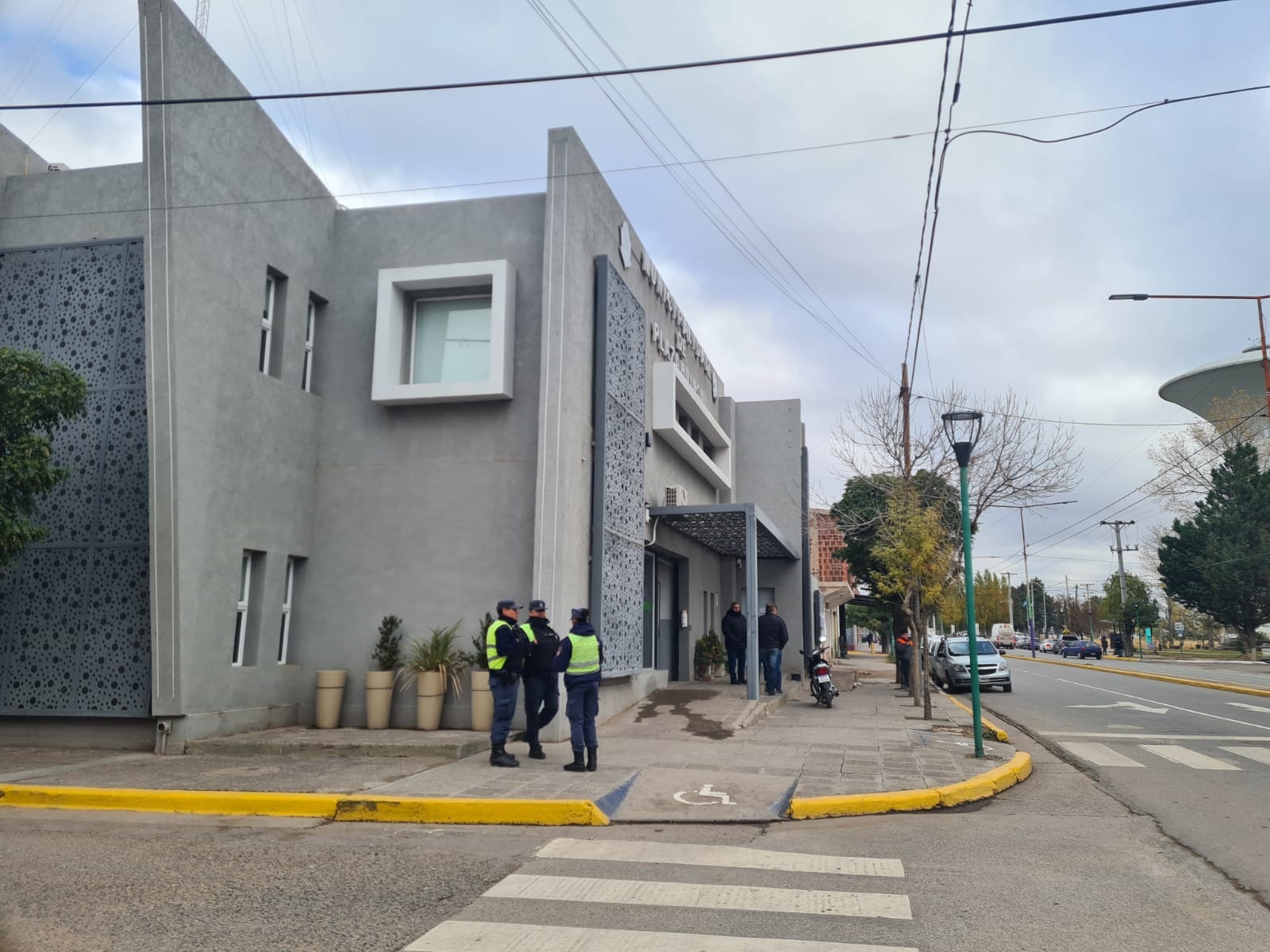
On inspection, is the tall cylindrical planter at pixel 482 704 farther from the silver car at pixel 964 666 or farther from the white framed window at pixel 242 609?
the silver car at pixel 964 666

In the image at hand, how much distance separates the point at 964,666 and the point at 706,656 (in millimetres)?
7872

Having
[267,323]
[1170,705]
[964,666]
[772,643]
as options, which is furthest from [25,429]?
[964,666]

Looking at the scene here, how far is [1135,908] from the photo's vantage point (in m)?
5.27

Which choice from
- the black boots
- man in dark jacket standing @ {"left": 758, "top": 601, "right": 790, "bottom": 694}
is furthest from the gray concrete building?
man in dark jacket standing @ {"left": 758, "top": 601, "right": 790, "bottom": 694}

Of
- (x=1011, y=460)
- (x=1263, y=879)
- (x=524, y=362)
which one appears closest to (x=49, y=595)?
(x=524, y=362)

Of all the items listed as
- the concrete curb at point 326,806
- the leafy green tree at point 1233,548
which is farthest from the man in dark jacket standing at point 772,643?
the leafy green tree at point 1233,548

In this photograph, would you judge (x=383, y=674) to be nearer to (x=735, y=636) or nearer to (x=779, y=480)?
(x=735, y=636)

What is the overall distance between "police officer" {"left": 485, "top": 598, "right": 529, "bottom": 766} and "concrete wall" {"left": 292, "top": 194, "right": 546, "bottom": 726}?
109 inches

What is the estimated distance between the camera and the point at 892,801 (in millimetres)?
8336

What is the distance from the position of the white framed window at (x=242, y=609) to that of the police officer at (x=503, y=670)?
424 centimetres

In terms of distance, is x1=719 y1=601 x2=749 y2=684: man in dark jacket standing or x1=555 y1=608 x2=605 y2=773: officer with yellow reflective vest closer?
x1=555 y1=608 x2=605 y2=773: officer with yellow reflective vest

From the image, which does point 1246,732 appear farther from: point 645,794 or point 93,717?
point 93,717

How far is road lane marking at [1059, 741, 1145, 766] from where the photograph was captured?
11195mm

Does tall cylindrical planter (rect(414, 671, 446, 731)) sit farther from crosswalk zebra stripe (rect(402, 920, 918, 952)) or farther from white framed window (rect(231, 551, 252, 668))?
crosswalk zebra stripe (rect(402, 920, 918, 952))
